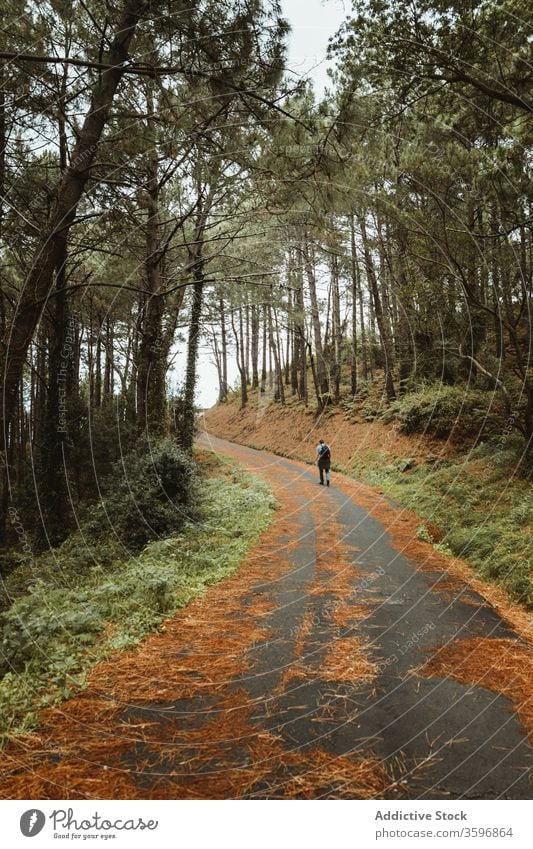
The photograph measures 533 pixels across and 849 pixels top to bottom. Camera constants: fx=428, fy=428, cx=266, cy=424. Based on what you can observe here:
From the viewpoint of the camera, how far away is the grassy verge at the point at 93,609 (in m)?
3.68

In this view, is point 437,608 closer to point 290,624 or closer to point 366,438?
point 290,624

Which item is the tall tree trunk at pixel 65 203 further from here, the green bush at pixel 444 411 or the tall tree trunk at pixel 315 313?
the tall tree trunk at pixel 315 313

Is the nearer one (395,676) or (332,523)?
(395,676)

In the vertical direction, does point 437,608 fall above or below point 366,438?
below

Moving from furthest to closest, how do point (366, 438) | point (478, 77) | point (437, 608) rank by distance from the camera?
point (366, 438)
point (478, 77)
point (437, 608)

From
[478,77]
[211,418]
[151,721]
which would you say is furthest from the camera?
[211,418]

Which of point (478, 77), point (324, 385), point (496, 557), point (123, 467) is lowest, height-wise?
point (496, 557)

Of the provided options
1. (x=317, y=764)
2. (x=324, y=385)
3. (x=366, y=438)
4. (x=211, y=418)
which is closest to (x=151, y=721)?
(x=317, y=764)

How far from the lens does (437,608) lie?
553cm

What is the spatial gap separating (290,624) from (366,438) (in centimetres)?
1597

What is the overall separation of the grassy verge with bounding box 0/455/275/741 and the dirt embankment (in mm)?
8962

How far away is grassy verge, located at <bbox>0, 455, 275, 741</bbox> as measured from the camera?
145 inches

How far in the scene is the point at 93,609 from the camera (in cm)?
511

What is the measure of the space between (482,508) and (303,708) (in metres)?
7.67
